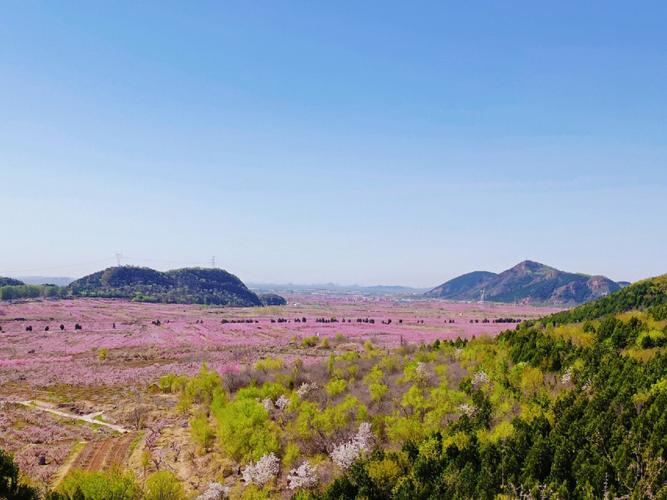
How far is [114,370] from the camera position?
1923 inches

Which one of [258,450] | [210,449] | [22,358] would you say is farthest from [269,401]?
[22,358]

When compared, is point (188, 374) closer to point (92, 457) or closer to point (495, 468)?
point (92, 457)

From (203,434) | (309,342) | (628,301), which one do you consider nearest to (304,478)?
(203,434)

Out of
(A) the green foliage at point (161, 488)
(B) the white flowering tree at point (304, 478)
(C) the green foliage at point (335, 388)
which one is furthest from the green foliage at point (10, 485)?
(C) the green foliage at point (335, 388)

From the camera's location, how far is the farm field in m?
26.6

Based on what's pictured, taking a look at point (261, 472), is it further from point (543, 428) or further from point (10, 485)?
point (543, 428)

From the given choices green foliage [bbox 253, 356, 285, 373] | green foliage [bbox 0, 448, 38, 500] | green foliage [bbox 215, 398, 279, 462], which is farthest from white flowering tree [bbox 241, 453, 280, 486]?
green foliage [bbox 253, 356, 285, 373]

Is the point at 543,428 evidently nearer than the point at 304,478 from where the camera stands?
Yes

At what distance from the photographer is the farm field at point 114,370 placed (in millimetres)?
26641

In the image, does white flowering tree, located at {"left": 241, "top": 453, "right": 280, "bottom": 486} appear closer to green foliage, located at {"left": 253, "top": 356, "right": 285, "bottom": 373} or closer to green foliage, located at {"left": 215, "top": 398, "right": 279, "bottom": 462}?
green foliage, located at {"left": 215, "top": 398, "right": 279, "bottom": 462}

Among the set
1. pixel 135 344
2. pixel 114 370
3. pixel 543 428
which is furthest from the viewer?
pixel 135 344

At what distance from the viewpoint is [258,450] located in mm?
22984

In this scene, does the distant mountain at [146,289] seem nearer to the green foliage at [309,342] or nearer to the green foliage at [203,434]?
the green foliage at [309,342]

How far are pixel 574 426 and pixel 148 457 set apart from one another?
69.8 feet
